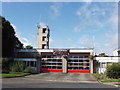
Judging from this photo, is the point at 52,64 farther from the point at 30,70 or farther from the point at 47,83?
the point at 47,83

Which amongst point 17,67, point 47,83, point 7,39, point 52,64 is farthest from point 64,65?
point 47,83

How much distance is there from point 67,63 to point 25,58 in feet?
26.7

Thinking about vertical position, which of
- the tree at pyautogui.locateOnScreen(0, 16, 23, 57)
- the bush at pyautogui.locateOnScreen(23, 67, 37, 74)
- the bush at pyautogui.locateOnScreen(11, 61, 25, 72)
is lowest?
the bush at pyautogui.locateOnScreen(23, 67, 37, 74)

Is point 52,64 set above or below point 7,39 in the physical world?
below

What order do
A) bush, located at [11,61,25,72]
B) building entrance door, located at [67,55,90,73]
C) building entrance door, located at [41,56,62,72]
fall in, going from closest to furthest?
bush, located at [11,61,25,72] → building entrance door, located at [67,55,90,73] → building entrance door, located at [41,56,62,72]

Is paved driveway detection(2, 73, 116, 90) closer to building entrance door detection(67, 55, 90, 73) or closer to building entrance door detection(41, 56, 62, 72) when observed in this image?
building entrance door detection(67, 55, 90, 73)

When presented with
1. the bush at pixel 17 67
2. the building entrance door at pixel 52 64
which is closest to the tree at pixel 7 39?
the bush at pixel 17 67

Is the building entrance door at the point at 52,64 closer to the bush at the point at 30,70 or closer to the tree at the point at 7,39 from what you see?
the bush at the point at 30,70

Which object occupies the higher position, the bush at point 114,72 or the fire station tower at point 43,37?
the fire station tower at point 43,37

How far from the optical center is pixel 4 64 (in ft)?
98.7

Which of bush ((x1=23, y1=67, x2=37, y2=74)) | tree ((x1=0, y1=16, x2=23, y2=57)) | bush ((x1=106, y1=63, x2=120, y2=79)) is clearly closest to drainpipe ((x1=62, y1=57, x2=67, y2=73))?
bush ((x1=23, y1=67, x2=37, y2=74))

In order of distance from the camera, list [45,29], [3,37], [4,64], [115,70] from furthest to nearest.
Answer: [45,29]
[3,37]
[4,64]
[115,70]

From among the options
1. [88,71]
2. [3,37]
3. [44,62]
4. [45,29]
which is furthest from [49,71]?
[45,29]

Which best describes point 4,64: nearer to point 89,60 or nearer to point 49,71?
point 49,71
